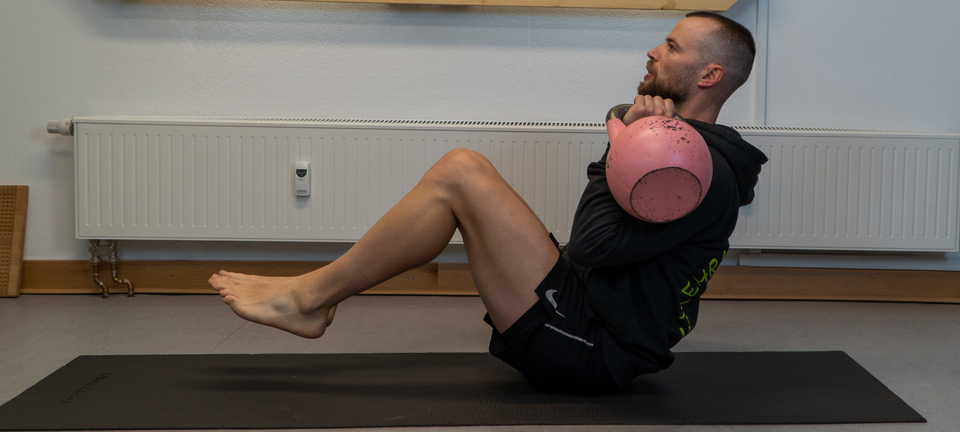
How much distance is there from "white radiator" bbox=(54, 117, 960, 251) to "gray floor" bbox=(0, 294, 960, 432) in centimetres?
27

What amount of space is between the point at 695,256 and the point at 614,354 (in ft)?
0.83

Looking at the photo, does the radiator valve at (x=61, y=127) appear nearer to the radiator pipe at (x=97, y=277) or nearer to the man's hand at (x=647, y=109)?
the radiator pipe at (x=97, y=277)

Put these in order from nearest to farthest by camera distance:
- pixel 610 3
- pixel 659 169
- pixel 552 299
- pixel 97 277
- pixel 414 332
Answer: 1. pixel 659 169
2. pixel 552 299
3. pixel 414 332
4. pixel 610 3
5. pixel 97 277

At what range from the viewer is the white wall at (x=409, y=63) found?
107 inches

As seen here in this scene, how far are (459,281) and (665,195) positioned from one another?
167 centimetres

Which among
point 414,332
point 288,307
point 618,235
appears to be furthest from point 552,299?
point 414,332

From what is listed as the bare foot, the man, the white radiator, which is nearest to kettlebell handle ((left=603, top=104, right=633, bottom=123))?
the man

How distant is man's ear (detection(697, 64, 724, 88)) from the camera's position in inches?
58.2

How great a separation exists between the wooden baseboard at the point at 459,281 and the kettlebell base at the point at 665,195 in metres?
1.60

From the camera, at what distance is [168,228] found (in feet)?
8.63

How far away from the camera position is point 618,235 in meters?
1.28

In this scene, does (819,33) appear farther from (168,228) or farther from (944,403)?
(168,228)

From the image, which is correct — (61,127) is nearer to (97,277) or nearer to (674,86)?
(97,277)

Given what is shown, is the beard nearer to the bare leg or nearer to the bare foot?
the bare leg
